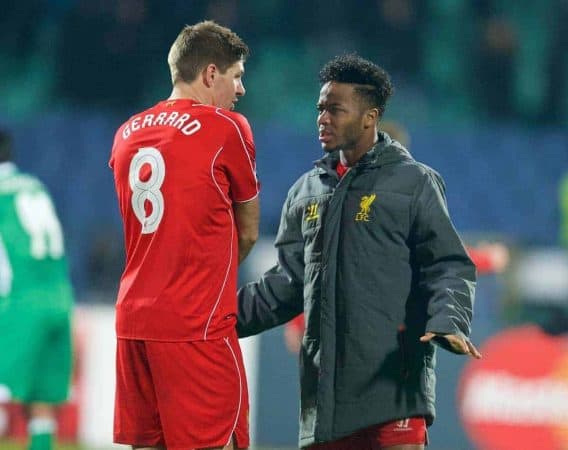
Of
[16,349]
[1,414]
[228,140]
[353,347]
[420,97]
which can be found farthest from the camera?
[420,97]

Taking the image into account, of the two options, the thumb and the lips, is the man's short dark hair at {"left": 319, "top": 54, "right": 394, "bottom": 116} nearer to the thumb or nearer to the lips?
the lips

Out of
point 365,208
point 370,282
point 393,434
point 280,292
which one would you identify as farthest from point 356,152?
point 393,434

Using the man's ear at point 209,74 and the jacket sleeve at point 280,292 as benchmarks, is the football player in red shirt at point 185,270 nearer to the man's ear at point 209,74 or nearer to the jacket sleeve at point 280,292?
the man's ear at point 209,74

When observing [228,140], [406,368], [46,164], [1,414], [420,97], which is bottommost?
[1,414]

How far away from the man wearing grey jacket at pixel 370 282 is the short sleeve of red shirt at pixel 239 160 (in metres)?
0.31

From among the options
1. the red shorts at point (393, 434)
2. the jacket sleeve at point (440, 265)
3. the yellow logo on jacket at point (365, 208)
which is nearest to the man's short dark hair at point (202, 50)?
the yellow logo on jacket at point (365, 208)

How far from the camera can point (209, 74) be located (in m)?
3.13

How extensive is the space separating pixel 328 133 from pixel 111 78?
8.80 metres

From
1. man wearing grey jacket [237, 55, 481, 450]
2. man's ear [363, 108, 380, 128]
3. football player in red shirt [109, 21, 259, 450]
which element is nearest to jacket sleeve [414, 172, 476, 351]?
man wearing grey jacket [237, 55, 481, 450]

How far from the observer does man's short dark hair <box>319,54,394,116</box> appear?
3.35 m

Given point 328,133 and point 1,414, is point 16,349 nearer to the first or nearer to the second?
point 1,414

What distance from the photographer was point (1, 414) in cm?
756

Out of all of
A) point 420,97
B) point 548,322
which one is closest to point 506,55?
point 420,97

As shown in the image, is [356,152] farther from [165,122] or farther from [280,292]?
[165,122]
